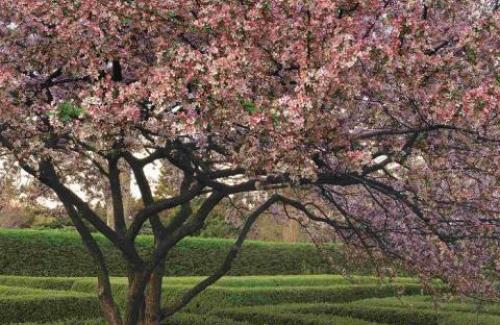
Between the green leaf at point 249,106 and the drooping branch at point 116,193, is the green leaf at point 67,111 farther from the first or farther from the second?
the drooping branch at point 116,193

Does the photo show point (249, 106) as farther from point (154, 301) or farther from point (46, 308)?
point (46, 308)

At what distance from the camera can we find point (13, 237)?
2525cm

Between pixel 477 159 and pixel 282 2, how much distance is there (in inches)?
133

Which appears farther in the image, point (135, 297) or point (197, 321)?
point (197, 321)

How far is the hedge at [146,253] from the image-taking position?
25297 millimetres

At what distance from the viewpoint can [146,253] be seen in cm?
2761

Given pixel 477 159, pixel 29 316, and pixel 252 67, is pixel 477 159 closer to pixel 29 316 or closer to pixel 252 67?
pixel 252 67

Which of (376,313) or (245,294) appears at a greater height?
(245,294)

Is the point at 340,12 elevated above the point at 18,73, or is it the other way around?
the point at 340,12

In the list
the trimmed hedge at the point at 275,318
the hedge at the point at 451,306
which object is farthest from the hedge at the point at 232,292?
the trimmed hedge at the point at 275,318

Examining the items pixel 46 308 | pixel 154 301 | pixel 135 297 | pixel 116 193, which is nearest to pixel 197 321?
pixel 154 301

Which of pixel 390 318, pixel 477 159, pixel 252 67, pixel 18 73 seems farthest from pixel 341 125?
pixel 390 318

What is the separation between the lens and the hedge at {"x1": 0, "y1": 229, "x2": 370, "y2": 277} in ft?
83.0

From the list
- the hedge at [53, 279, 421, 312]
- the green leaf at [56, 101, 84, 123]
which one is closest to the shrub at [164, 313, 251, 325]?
the hedge at [53, 279, 421, 312]
